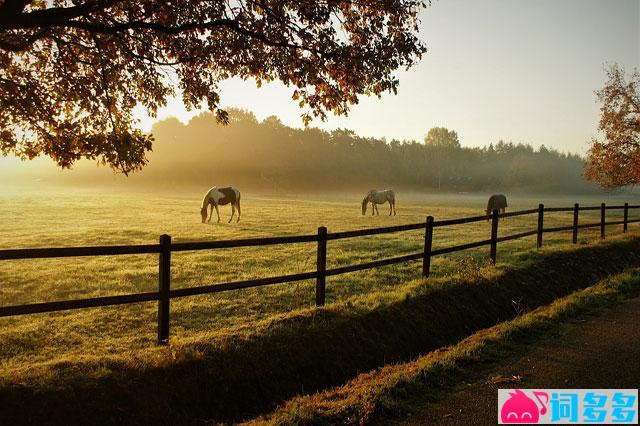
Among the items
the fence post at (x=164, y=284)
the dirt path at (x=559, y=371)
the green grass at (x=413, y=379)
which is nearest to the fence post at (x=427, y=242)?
the green grass at (x=413, y=379)

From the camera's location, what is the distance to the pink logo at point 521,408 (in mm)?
4180

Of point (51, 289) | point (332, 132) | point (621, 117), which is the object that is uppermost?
point (332, 132)

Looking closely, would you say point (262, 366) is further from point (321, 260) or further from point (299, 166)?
point (299, 166)

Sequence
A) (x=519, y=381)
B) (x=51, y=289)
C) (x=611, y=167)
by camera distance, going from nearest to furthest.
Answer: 1. (x=519, y=381)
2. (x=51, y=289)
3. (x=611, y=167)

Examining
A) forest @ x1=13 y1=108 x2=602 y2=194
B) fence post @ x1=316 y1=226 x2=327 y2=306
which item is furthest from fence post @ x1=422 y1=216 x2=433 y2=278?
forest @ x1=13 y1=108 x2=602 y2=194

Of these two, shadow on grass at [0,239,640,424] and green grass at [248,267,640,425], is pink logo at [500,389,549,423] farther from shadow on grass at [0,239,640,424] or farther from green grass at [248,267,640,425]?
shadow on grass at [0,239,640,424]

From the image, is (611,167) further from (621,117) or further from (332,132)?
(332,132)

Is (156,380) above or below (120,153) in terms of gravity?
below

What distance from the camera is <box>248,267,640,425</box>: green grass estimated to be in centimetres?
437

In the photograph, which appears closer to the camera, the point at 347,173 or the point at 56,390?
the point at 56,390

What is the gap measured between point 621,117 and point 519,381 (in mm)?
31898

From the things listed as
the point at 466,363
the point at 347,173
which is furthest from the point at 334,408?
the point at 347,173

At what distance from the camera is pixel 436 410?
4.37 meters

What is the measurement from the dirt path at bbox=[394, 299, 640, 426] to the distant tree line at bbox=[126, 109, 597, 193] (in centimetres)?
7417
